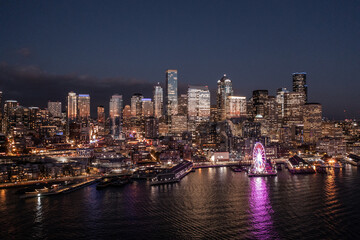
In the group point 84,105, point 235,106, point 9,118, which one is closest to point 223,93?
point 235,106

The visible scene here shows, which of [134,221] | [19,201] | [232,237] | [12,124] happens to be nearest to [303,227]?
[232,237]

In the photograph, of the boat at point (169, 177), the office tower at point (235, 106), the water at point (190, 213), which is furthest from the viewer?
the office tower at point (235, 106)

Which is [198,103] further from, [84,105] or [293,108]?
[84,105]

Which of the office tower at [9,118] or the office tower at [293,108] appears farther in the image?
A: the office tower at [293,108]

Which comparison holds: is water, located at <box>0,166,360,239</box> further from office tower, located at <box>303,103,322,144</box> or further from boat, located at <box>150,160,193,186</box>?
office tower, located at <box>303,103,322,144</box>

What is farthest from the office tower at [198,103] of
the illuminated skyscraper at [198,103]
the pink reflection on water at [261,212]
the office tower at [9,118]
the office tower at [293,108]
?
the pink reflection on water at [261,212]

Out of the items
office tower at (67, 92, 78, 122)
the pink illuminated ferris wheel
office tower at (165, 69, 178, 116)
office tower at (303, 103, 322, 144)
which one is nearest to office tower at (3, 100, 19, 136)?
office tower at (67, 92, 78, 122)

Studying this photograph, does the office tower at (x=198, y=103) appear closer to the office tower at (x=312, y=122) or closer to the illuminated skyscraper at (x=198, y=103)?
the illuminated skyscraper at (x=198, y=103)
